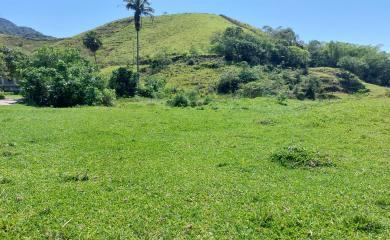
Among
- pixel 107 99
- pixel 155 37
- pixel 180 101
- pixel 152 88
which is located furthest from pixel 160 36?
pixel 180 101

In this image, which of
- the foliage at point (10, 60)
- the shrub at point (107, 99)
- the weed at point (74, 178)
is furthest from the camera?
the foliage at point (10, 60)

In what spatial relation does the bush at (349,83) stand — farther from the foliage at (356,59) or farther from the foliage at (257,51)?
the foliage at (356,59)

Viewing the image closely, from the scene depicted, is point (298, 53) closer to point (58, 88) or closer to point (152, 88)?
point (152, 88)

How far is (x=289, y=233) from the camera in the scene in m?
8.78

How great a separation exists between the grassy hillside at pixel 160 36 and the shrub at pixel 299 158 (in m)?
97.5

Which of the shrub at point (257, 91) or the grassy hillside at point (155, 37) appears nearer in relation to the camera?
the shrub at point (257, 91)

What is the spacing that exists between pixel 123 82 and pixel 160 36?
79194mm

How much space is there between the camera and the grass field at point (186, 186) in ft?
29.5

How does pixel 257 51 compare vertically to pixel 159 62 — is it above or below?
above

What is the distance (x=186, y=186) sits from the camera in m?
12.1

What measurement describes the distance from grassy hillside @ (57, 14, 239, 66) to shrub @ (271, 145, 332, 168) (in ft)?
320

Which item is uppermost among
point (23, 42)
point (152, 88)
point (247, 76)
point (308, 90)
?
point (23, 42)

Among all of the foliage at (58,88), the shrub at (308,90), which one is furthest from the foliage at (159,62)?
the foliage at (58,88)

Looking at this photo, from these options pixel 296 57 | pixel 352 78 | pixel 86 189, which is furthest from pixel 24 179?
pixel 296 57
